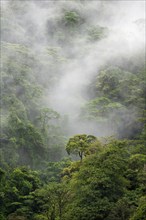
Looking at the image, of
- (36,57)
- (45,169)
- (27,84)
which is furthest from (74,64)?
(45,169)

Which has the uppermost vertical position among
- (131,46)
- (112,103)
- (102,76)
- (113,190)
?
(131,46)

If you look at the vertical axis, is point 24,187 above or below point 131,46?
below

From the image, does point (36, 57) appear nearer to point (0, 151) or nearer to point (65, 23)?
point (65, 23)

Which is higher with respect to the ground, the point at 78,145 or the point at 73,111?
the point at 73,111

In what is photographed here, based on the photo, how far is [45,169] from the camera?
140ft

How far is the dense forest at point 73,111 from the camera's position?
2366 cm

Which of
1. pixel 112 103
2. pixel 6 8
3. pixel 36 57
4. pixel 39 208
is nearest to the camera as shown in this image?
pixel 39 208

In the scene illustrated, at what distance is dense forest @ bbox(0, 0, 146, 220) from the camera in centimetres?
2366

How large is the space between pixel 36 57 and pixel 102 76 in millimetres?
14020

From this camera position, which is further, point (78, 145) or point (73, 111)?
point (73, 111)

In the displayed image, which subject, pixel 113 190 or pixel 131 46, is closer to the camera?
pixel 113 190

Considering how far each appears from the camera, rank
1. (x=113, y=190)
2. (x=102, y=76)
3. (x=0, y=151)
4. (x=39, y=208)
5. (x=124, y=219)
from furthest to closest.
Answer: (x=102, y=76)
(x=0, y=151)
(x=39, y=208)
(x=113, y=190)
(x=124, y=219)

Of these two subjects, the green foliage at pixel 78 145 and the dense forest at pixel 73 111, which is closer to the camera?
the dense forest at pixel 73 111

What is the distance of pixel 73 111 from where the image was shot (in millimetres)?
57594
